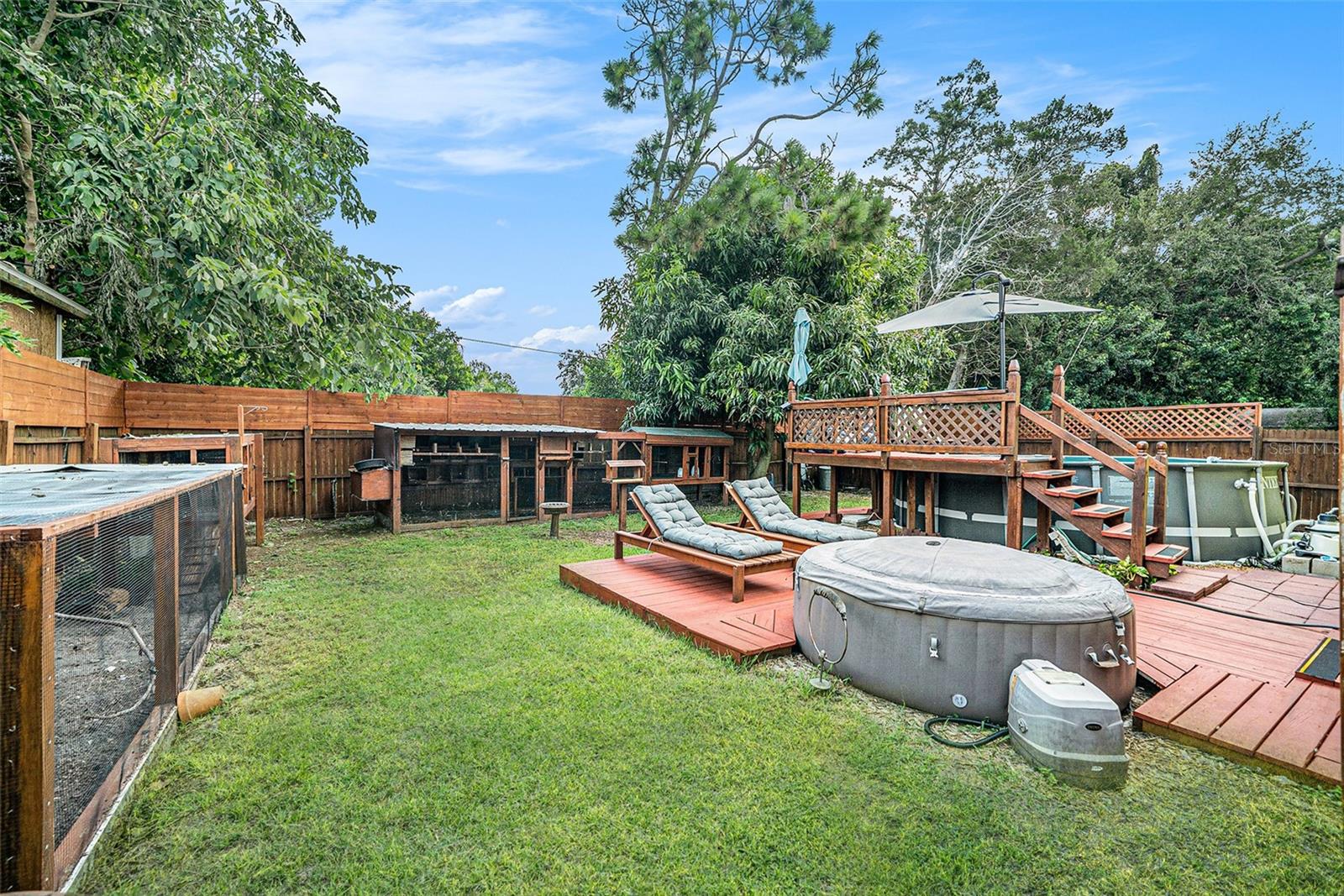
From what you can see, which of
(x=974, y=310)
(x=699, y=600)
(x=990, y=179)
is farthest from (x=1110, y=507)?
(x=990, y=179)

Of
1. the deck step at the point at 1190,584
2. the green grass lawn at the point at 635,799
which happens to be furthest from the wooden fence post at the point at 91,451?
the deck step at the point at 1190,584

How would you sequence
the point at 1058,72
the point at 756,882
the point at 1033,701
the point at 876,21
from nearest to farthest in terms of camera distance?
the point at 756,882, the point at 1033,701, the point at 876,21, the point at 1058,72

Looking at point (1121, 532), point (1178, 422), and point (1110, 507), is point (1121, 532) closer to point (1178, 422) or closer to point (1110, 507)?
point (1110, 507)

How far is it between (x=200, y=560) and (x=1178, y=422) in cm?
1366

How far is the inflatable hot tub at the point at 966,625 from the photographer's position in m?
3.10

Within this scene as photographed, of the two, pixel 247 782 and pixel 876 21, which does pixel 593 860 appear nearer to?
pixel 247 782

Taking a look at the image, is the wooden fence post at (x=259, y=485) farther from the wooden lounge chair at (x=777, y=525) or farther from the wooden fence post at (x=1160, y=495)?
the wooden fence post at (x=1160, y=495)

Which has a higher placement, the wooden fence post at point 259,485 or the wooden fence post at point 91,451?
the wooden fence post at point 91,451

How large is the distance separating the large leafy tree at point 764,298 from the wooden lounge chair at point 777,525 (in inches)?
155

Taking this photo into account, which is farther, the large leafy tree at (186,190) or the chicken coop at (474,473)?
the chicken coop at (474,473)

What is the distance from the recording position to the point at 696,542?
5594 mm

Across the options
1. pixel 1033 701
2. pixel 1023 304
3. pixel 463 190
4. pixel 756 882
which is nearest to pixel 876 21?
pixel 1023 304

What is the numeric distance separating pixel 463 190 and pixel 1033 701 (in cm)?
1869

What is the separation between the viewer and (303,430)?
31.6ft
